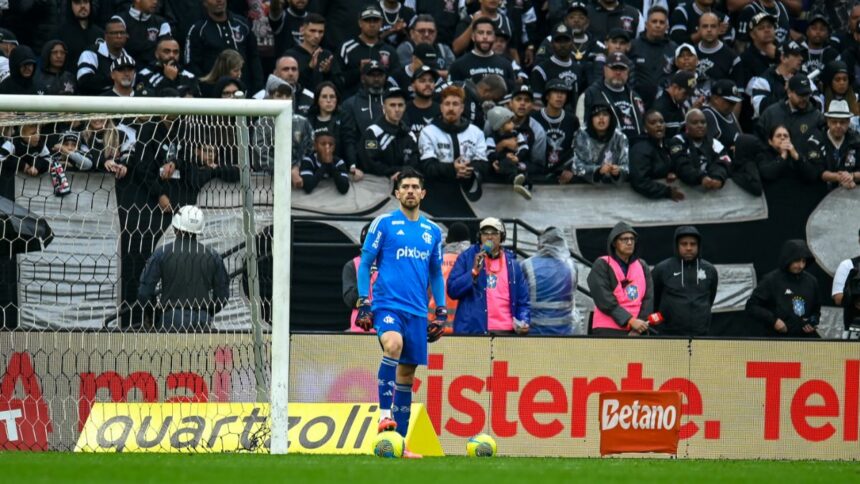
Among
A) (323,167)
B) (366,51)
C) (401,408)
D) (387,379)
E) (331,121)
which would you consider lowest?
(401,408)

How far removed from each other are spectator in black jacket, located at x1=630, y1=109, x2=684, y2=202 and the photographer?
4.77 meters

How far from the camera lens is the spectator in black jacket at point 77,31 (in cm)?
1587

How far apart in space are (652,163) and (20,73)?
22.3 ft

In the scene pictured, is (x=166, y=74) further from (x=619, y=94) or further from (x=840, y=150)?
(x=840, y=150)

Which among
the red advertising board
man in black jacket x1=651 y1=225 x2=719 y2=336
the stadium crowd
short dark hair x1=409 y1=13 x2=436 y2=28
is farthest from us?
short dark hair x1=409 y1=13 x2=436 y2=28

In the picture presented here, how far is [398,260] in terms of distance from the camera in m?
10.7

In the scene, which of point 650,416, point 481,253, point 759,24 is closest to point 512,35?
point 759,24

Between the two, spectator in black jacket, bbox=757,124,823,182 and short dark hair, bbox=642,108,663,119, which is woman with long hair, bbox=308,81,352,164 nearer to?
short dark hair, bbox=642,108,663,119

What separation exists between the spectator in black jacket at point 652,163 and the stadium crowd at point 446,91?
0.06 ft

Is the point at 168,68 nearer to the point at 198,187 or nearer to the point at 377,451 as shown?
the point at 198,187

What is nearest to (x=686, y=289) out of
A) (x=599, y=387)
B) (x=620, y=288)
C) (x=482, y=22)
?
(x=620, y=288)

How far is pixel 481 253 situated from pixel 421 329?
2632 mm

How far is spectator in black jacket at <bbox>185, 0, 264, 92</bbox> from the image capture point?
16328 mm

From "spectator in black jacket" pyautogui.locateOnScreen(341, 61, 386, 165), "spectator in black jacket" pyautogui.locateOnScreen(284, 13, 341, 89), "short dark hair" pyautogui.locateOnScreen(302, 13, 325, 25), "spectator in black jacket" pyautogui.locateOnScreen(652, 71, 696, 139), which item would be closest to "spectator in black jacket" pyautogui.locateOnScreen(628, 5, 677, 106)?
"spectator in black jacket" pyautogui.locateOnScreen(652, 71, 696, 139)
